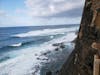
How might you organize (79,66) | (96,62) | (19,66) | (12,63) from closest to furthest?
(96,62) → (79,66) → (19,66) → (12,63)

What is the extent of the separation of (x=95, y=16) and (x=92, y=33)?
63 cm

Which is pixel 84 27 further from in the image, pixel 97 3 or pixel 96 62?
pixel 96 62

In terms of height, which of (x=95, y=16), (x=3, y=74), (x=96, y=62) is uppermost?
(x=95, y=16)

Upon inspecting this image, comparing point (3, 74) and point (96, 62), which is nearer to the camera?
point (96, 62)

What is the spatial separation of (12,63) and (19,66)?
2.33 metres

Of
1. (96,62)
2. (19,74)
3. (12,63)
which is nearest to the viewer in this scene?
(96,62)

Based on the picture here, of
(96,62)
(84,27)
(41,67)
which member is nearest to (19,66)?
(41,67)

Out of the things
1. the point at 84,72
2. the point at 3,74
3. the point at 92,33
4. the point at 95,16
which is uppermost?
the point at 95,16

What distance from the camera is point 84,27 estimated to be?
341 inches

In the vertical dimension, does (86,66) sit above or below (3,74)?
above

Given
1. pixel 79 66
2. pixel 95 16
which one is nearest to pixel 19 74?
pixel 79 66

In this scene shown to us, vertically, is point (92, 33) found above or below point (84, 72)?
above

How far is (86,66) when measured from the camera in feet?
24.7

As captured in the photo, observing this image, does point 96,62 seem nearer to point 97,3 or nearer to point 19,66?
point 97,3
